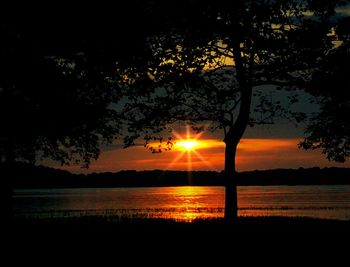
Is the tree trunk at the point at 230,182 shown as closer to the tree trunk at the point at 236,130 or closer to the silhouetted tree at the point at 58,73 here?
the tree trunk at the point at 236,130

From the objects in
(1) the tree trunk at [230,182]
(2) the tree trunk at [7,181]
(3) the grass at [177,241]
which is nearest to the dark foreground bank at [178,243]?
(3) the grass at [177,241]

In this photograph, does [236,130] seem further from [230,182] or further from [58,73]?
[58,73]

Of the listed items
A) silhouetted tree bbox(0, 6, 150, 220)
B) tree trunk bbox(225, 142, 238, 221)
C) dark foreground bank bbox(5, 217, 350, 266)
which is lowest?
dark foreground bank bbox(5, 217, 350, 266)

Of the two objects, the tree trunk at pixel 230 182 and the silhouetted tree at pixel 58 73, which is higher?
the silhouetted tree at pixel 58 73

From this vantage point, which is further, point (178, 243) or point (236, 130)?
point (236, 130)

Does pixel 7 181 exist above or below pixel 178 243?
above

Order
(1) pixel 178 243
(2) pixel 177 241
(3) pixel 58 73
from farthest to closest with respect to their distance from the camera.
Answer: (3) pixel 58 73 < (2) pixel 177 241 < (1) pixel 178 243

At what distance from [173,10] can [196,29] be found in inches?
59.9

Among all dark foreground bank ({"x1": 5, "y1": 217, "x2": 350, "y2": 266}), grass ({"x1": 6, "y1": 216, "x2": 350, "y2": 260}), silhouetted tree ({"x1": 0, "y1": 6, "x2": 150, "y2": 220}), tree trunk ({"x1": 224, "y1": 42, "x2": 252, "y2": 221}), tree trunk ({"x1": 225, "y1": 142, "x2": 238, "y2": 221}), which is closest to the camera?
dark foreground bank ({"x1": 5, "y1": 217, "x2": 350, "y2": 266})

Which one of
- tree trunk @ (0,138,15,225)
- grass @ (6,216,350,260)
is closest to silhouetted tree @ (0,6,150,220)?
tree trunk @ (0,138,15,225)

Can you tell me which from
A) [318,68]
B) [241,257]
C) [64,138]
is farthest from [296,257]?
[64,138]

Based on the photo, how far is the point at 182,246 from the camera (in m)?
20.4

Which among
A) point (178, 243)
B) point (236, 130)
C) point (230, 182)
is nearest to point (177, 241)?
point (178, 243)

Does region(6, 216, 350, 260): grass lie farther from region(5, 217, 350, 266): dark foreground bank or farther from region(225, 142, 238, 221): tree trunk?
region(225, 142, 238, 221): tree trunk
